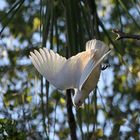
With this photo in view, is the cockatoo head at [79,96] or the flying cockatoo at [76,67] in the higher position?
the flying cockatoo at [76,67]

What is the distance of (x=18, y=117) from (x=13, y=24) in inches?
60.2

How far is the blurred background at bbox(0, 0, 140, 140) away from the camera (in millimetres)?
1801

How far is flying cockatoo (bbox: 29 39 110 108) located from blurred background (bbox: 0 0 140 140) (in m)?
0.12

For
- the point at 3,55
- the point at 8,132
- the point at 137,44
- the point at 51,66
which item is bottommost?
the point at 8,132

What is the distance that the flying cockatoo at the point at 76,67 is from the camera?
5.16 ft

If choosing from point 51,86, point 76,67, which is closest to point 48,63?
point 76,67

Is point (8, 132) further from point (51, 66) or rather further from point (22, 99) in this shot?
point (22, 99)

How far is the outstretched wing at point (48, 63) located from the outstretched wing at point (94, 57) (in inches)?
3.1

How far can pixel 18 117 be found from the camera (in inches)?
88.4

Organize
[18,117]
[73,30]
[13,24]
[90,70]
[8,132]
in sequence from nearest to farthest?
1. [90,70]
2. [8,132]
3. [73,30]
4. [18,117]
5. [13,24]

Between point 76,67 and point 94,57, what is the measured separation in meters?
0.06

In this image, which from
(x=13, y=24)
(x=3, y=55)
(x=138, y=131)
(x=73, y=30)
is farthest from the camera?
(x=13, y=24)

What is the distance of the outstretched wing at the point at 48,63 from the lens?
1.60 meters

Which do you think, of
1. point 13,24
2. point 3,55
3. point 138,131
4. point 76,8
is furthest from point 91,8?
point 13,24
